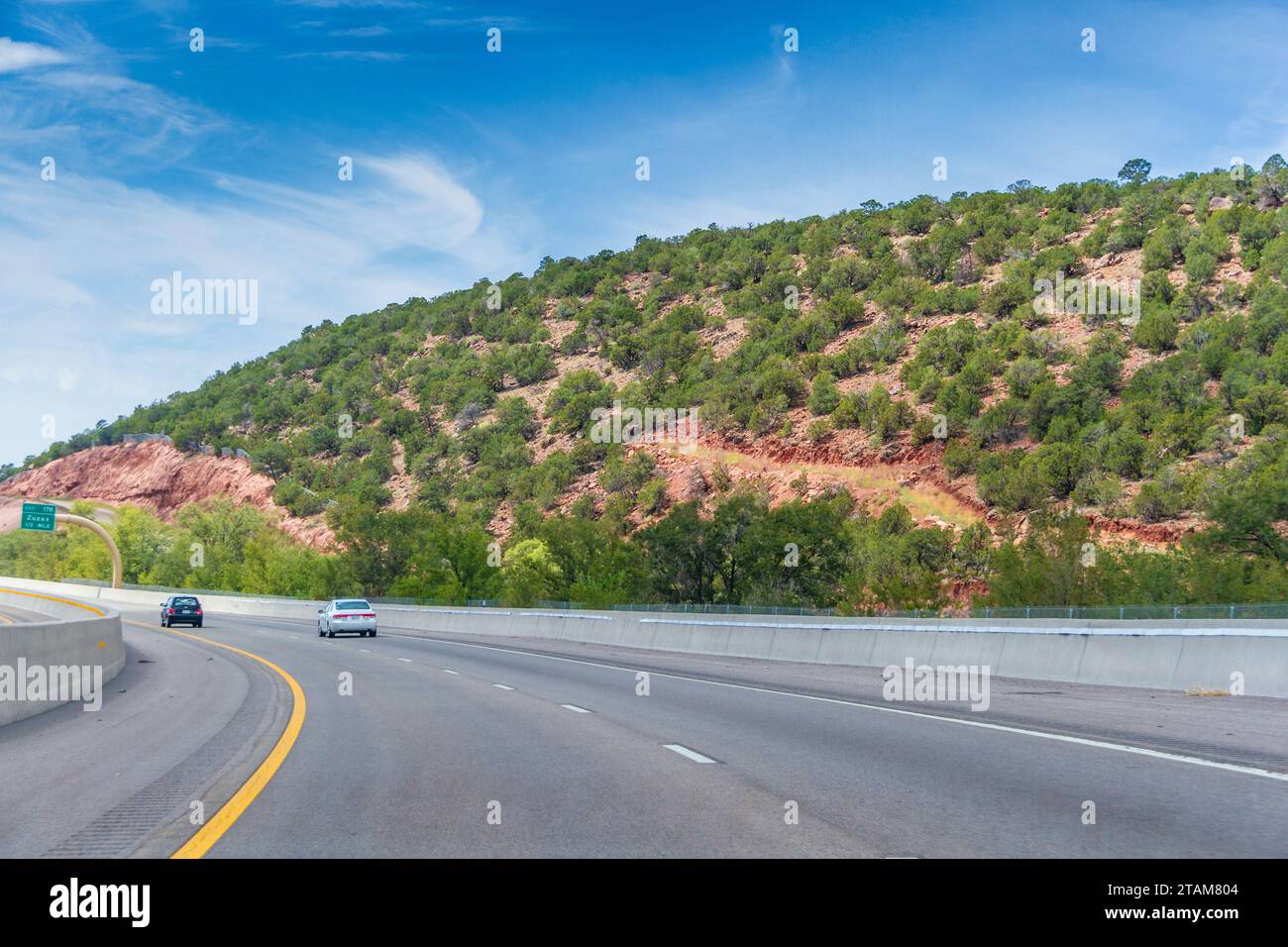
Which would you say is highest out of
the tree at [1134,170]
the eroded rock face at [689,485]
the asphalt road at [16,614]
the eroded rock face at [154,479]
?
the tree at [1134,170]

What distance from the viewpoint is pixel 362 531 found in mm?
91812

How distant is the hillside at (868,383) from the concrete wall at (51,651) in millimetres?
40532

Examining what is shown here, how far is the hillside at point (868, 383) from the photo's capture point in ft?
214

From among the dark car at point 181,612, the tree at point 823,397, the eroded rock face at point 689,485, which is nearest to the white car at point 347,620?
the dark car at point 181,612

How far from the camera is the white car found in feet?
150

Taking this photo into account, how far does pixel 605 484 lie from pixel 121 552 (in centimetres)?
5745

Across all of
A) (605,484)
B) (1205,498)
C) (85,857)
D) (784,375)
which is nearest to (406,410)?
(605,484)

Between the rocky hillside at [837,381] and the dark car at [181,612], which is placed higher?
the rocky hillside at [837,381]

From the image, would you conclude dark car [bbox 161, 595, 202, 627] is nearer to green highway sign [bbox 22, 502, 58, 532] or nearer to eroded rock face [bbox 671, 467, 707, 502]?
eroded rock face [bbox 671, 467, 707, 502]

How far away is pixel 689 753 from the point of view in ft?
39.4

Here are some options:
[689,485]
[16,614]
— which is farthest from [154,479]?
[689,485]

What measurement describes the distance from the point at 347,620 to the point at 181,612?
43.1 ft

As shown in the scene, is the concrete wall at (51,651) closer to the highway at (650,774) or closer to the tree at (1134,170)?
the highway at (650,774)
